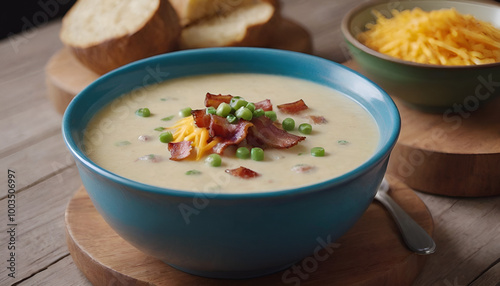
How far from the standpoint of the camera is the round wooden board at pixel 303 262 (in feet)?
5.60

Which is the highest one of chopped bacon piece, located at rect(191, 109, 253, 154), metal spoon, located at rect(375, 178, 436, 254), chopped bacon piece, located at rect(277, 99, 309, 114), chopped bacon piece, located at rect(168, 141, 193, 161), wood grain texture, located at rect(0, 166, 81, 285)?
chopped bacon piece, located at rect(191, 109, 253, 154)

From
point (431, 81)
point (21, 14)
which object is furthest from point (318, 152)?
point (21, 14)

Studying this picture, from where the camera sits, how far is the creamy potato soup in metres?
1.66

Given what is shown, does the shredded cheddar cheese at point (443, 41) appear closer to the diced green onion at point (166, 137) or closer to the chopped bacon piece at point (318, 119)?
the chopped bacon piece at point (318, 119)

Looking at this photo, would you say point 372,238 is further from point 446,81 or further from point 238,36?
point 238,36

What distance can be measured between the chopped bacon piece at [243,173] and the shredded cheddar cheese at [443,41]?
111cm

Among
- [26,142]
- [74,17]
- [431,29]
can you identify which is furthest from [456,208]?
[74,17]

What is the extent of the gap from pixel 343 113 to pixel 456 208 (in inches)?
21.6

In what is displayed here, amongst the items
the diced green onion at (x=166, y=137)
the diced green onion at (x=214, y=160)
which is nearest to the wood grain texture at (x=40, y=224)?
the diced green onion at (x=166, y=137)

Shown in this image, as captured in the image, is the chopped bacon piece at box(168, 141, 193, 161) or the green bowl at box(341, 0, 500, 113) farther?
the green bowl at box(341, 0, 500, 113)

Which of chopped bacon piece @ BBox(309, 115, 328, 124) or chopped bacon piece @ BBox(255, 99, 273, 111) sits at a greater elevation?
chopped bacon piece @ BBox(255, 99, 273, 111)

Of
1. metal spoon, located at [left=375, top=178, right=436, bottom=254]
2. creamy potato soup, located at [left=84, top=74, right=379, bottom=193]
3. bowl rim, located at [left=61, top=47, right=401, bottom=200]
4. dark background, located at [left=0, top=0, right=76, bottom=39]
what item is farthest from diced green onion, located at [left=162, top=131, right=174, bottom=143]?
dark background, located at [left=0, top=0, right=76, bottom=39]

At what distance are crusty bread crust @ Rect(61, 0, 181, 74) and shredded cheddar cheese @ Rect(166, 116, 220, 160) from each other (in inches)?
42.6

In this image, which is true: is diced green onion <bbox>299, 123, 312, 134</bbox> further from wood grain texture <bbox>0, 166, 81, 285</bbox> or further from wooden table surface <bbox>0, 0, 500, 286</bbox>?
wood grain texture <bbox>0, 166, 81, 285</bbox>
